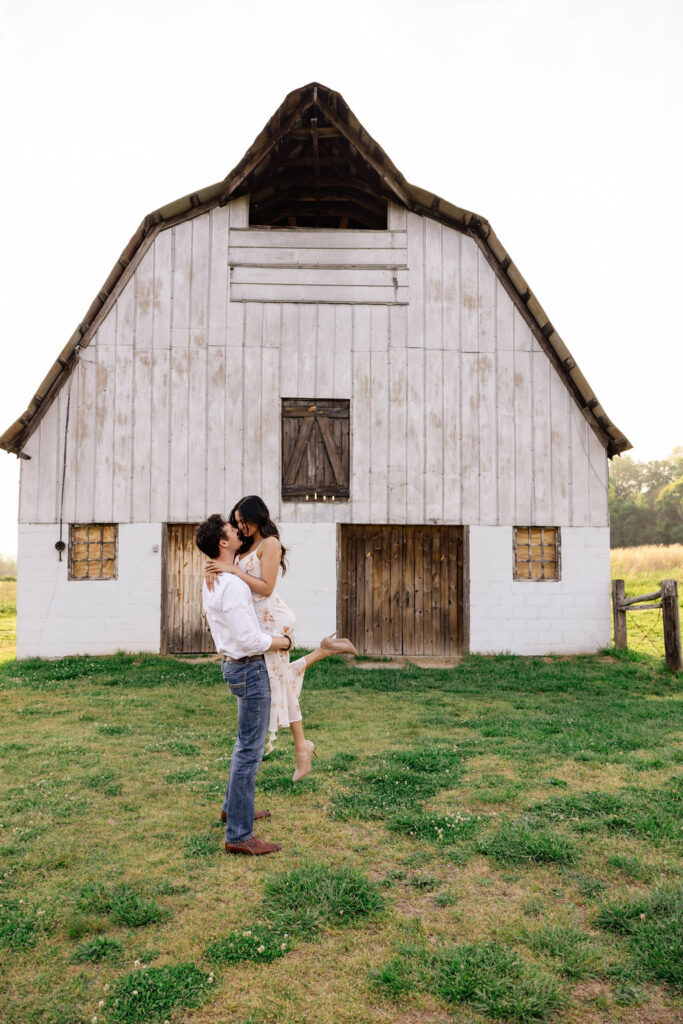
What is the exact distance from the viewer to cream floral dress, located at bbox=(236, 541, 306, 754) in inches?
207

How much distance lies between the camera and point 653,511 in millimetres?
58844

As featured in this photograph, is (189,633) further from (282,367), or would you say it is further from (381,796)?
(381,796)

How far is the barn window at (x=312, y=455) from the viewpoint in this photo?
1379 cm

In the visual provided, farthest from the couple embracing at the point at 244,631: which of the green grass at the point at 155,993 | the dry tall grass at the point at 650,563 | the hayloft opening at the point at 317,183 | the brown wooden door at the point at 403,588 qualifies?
the dry tall grass at the point at 650,563

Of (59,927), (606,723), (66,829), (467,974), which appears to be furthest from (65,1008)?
(606,723)

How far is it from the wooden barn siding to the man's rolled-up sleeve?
897cm

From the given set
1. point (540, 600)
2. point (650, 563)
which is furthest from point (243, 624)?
point (650, 563)

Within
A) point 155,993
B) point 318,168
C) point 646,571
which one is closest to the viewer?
point 155,993

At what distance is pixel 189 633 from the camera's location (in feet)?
44.9

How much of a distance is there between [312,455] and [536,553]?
186 inches

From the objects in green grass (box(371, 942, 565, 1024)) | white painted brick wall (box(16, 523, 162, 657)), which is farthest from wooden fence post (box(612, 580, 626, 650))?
green grass (box(371, 942, 565, 1024))

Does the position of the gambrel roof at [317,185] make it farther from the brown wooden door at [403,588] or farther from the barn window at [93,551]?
the brown wooden door at [403,588]

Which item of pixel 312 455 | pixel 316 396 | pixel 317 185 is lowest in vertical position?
pixel 312 455

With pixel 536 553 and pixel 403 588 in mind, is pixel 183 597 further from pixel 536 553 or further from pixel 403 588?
pixel 536 553
